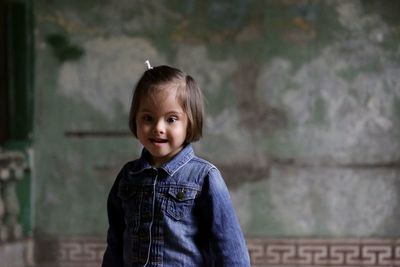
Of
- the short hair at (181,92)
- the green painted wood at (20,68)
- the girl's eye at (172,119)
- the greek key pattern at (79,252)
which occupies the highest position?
the green painted wood at (20,68)

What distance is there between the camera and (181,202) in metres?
1.36

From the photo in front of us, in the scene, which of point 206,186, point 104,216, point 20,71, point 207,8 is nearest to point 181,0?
point 207,8

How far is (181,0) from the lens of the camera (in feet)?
11.4

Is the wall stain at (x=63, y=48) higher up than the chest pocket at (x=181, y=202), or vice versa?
the wall stain at (x=63, y=48)

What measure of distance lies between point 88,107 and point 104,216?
2.12 ft

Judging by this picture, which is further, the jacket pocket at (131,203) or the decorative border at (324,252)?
the decorative border at (324,252)

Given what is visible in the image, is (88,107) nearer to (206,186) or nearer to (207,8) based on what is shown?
(207,8)

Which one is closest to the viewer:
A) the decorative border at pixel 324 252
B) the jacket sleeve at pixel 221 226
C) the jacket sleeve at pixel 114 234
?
the jacket sleeve at pixel 221 226

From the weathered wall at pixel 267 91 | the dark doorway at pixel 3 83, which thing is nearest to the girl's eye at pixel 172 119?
the weathered wall at pixel 267 91

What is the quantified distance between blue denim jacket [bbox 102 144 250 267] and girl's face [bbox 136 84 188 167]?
47 millimetres

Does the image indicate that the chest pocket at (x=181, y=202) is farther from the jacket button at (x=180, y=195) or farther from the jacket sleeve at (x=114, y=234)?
the jacket sleeve at (x=114, y=234)

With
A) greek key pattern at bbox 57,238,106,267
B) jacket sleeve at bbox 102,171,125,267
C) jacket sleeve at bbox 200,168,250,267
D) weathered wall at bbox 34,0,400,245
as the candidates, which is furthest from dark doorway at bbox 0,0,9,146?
jacket sleeve at bbox 200,168,250,267

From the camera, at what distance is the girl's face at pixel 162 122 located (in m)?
1.35

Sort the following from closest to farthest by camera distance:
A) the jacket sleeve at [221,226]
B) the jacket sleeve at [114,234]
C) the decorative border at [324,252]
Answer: the jacket sleeve at [221,226] < the jacket sleeve at [114,234] < the decorative border at [324,252]
